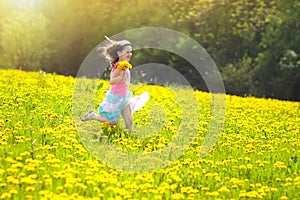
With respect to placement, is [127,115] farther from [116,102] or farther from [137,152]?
[137,152]

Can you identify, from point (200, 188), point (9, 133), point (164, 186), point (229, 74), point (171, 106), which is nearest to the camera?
point (164, 186)

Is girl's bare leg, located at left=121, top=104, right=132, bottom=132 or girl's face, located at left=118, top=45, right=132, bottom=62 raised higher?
girl's face, located at left=118, top=45, right=132, bottom=62

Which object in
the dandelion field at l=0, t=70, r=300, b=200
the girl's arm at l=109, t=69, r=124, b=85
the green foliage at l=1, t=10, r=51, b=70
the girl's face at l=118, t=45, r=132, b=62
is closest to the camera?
the dandelion field at l=0, t=70, r=300, b=200

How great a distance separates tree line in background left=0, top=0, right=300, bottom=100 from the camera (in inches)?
851

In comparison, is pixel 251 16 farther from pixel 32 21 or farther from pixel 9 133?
pixel 9 133

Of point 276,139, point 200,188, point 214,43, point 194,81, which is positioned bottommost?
point 200,188

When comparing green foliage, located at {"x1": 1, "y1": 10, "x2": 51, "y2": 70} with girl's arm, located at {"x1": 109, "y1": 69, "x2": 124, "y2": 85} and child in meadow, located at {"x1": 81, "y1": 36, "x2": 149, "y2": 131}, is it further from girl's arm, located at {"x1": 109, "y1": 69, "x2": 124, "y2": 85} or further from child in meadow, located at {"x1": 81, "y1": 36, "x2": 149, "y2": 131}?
girl's arm, located at {"x1": 109, "y1": 69, "x2": 124, "y2": 85}

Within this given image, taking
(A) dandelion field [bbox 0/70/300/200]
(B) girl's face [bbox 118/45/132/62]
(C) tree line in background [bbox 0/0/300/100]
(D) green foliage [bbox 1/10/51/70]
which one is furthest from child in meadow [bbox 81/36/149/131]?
(D) green foliage [bbox 1/10/51/70]

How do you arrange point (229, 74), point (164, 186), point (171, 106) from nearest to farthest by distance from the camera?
1. point (164, 186)
2. point (171, 106)
3. point (229, 74)

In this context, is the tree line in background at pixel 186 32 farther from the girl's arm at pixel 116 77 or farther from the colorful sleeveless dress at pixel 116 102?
the girl's arm at pixel 116 77

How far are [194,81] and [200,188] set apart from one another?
18714mm

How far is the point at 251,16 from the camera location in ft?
80.4

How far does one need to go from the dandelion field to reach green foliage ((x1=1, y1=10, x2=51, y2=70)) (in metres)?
14.4

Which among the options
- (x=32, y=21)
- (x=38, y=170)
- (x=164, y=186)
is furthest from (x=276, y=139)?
(x=32, y=21)
